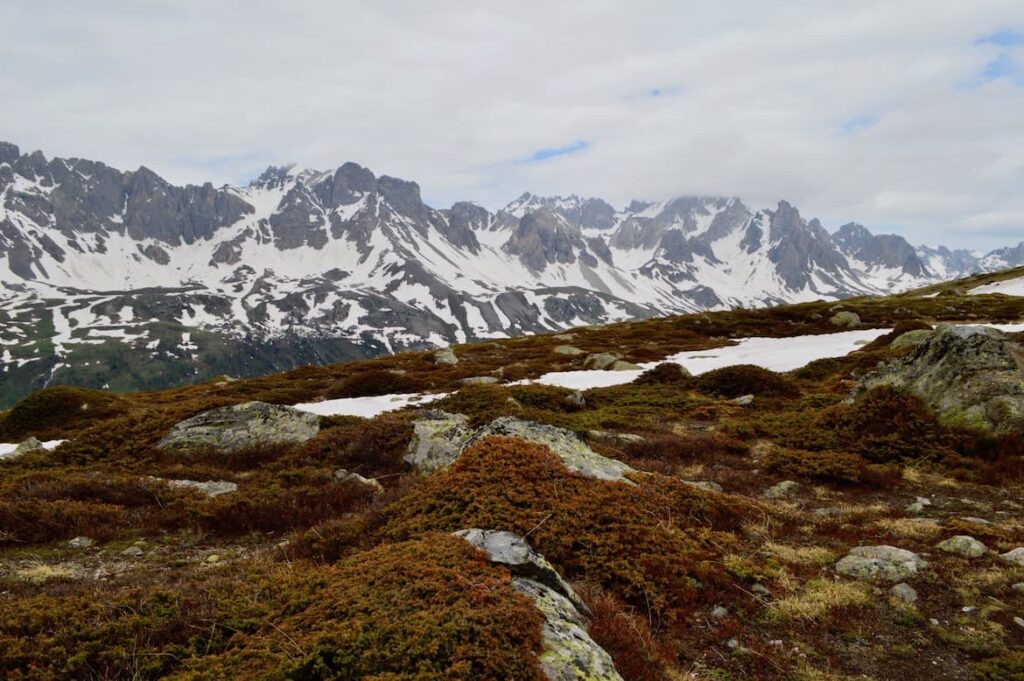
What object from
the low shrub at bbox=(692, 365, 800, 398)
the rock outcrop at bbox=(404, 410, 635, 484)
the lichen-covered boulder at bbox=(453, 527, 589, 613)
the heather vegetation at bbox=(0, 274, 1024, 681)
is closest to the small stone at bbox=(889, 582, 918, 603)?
the heather vegetation at bbox=(0, 274, 1024, 681)

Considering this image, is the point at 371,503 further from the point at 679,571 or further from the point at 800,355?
the point at 800,355

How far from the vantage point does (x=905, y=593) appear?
8359 mm

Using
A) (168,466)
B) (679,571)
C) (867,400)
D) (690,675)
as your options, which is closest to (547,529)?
(679,571)

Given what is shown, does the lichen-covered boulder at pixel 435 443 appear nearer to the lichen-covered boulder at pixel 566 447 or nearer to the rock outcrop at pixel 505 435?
the rock outcrop at pixel 505 435

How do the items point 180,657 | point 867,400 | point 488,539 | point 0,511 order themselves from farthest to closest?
point 867,400, point 0,511, point 488,539, point 180,657

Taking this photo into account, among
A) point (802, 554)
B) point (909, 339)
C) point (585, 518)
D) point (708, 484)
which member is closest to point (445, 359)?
point (909, 339)

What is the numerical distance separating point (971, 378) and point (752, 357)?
2081 centimetres

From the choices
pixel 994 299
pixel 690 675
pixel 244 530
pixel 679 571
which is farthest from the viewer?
pixel 994 299

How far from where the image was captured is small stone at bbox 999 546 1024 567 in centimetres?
909

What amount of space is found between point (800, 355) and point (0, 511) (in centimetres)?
3891

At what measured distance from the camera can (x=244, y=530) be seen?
11.5m

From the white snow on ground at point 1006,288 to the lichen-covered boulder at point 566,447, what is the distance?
89.0m

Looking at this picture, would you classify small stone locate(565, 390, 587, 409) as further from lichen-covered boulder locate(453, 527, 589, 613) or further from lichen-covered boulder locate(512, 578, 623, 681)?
lichen-covered boulder locate(512, 578, 623, 681)

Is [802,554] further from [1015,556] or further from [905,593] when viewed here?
[1015,556]
